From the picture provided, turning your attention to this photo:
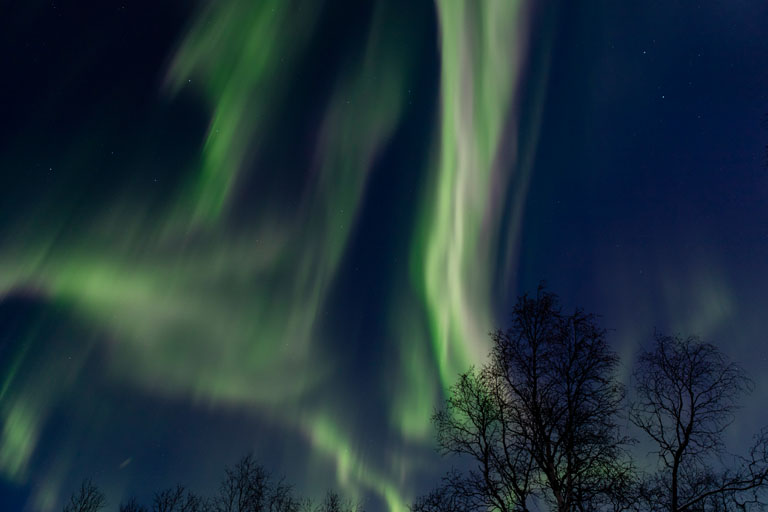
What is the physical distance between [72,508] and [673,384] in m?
64.6

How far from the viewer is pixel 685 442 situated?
40.0 ft

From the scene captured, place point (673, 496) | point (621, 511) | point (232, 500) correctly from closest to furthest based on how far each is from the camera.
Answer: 1. point (621, 511)
2. point (673, 496)
3. point (232, 500)

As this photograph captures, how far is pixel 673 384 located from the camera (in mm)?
12680

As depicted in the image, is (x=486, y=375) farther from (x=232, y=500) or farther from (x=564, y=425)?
(x=232, y=500)

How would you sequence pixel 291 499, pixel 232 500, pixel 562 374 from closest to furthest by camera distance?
pixel 562 374, pixel 232 500, pixel 291 499

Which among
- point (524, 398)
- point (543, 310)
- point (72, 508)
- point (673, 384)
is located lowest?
point (72, 508)

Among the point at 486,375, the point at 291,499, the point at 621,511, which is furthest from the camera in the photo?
the point at 291,499

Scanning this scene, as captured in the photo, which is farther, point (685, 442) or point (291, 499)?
point (291, 499)

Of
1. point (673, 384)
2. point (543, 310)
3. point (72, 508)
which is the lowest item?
point (72, 508)

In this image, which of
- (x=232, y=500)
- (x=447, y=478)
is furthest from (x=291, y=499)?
(x=447, y=478)

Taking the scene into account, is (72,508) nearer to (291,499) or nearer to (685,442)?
(291,499)

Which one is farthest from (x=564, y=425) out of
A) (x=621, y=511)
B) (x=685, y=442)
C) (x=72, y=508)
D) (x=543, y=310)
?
(x=72, y=508)

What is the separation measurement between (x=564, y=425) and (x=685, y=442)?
4.31 m

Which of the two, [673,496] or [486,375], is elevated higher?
[486,375]
